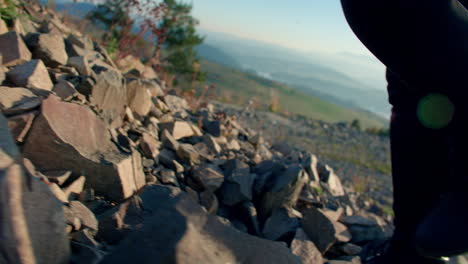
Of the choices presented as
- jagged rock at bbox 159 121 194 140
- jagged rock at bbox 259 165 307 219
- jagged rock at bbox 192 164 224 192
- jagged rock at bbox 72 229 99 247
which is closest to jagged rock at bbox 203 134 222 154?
jagged rock at bbox 159 121 194 140

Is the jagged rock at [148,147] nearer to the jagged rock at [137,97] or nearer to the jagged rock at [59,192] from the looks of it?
the jagged rock at [137,97]

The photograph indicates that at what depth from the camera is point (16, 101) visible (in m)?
1.72

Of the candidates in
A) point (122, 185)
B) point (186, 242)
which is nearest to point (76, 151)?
point (122, 185)

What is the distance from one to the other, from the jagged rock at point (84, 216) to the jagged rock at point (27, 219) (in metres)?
0.33

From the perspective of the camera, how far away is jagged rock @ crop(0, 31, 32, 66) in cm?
226

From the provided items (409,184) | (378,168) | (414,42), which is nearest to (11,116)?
(414,42)

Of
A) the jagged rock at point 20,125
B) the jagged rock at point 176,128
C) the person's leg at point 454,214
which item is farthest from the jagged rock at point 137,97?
the person's leg at point 454,214

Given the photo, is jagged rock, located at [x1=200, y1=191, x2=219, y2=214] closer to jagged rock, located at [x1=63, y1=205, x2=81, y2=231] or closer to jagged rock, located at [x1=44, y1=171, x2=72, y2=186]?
jagged rock, located at [x1=44, y1=171, x2=72, y2=186]

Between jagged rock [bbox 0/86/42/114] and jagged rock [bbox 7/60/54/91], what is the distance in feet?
0.71

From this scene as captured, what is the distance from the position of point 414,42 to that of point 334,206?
2106 mm

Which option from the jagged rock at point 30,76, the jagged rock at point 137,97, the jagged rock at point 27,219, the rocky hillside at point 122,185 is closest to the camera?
the jagged rock at point 27,219

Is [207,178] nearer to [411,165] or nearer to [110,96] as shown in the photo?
[110,96]

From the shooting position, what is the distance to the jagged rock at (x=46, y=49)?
100 inches

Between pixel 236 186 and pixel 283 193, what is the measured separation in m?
0.33
